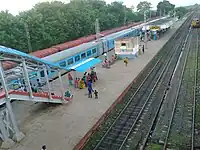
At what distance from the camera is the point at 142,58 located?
92.0 ft

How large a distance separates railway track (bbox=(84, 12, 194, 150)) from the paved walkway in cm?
101

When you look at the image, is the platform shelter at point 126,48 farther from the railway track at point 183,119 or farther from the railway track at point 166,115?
the railway track at point 183,119

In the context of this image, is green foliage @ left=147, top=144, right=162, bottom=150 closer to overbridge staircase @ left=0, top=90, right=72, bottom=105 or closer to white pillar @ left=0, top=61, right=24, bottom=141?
white pillar @ left=0, top=61, right=24, bottom=141

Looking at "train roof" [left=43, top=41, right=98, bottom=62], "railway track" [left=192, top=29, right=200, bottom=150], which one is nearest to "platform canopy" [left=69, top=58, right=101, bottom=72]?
"train roof" [left=43, top=41, right=98, bottom=62]

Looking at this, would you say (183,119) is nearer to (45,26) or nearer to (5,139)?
(5,139)

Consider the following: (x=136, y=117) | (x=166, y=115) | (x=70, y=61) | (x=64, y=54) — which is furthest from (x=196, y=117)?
(x=64, y=54)

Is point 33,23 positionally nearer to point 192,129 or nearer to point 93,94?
point 93,94

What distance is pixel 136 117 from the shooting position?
13.2 metres

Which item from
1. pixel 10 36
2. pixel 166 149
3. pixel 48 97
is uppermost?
pixel 10 36

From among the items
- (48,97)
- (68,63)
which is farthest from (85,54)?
(48,97)

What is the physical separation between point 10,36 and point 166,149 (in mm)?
25470

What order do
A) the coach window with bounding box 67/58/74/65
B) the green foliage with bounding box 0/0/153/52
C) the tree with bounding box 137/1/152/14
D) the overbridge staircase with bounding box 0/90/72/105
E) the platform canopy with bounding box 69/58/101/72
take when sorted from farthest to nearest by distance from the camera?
the tree with bounding box 137/1/152/14, the green foliage with bounding box 0/0/153/52, the coach window with bounding box 67/58/74/65, the platform canopy with bounding box 69/58/101/72, the overbridge staircase with bounding box 0/90/72/105

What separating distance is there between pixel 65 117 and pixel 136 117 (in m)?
4.45

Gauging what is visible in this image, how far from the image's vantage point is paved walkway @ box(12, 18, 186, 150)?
36.6 feet
